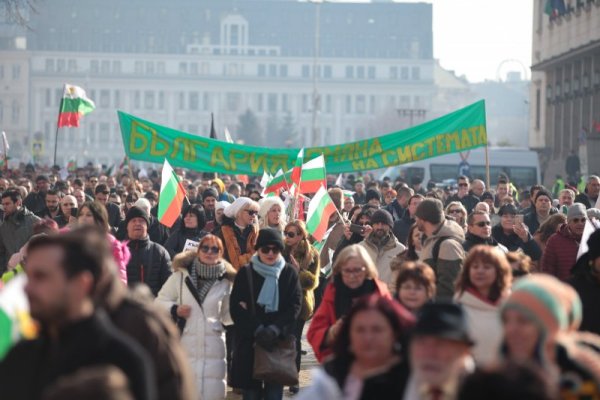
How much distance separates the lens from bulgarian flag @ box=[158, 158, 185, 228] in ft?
44.8

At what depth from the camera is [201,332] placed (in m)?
9.16

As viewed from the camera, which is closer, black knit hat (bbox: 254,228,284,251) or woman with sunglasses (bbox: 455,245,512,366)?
woman with sunglasses (bbox: 455,245,512,366)

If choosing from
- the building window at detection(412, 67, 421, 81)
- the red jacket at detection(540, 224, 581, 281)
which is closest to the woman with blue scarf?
the red jacket at detection(540, 224, 581, 281)

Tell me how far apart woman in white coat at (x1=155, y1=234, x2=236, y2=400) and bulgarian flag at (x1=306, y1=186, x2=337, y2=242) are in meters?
4.11

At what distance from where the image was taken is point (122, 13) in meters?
135

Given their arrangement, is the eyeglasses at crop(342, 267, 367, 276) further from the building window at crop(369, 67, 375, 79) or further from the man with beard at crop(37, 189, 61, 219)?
the building window at crop(369, 67, 375, 79)

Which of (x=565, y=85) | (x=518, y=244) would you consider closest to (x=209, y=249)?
(x=518, y=244)

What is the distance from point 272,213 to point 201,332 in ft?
9.38

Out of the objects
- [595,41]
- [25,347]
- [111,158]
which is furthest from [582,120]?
[111,158]

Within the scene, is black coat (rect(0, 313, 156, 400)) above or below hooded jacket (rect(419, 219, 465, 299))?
below

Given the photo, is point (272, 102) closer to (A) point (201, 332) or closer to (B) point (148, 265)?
(B) point (148, 265)

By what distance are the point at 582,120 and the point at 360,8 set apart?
9344 centimetres

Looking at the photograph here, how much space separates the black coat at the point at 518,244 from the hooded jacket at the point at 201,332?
137 inches

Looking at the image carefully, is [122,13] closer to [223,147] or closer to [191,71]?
[191,71]
